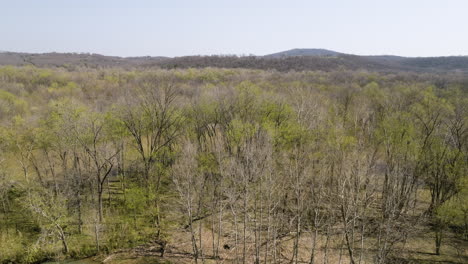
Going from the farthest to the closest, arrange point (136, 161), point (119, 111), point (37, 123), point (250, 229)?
point (136, 161), point (37, 123), point (119, 111), point (250, 229)

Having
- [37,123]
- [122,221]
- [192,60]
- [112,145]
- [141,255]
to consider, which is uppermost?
[192,60]

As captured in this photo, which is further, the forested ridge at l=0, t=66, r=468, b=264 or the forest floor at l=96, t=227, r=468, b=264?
the forest floor at l=96, t=227, r=468, b=264

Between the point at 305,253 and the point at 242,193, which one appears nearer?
the point at 242,193

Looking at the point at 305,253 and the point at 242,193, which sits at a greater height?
the point at 242,193

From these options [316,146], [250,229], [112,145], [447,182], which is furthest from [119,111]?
[447,182]

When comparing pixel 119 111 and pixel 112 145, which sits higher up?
pixel 119 111

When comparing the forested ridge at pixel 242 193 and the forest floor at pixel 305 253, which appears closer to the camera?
the forested ridge at pixel 242 193

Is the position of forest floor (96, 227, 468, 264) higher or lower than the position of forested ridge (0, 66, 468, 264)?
lower

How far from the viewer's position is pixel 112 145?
3011 centimetres

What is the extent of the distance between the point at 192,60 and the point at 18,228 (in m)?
138

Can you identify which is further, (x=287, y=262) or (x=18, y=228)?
(x=18, y=228)

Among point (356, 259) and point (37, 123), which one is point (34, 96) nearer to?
point (37, 123)

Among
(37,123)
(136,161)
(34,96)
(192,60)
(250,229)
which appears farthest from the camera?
(192,60)

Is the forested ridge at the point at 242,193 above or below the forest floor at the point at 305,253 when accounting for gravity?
above
